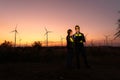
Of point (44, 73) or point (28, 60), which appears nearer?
point (44, 73)

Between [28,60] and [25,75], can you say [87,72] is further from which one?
[28,60]

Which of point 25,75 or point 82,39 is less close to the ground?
point 82,39

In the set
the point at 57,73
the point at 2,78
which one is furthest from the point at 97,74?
the point at 2,78

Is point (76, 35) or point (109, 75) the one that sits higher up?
point (76, 35)

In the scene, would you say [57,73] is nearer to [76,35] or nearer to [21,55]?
[76,35]

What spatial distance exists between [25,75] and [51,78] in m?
1.69

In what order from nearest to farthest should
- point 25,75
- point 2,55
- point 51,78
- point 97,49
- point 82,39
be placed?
point 51,78 → point 25,75 → point 82,39 → point 2,55 → point 97,49

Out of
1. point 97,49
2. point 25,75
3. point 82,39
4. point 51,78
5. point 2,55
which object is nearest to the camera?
point 51,78

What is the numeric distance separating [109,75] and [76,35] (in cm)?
305

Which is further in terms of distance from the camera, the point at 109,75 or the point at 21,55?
the point at 21,55

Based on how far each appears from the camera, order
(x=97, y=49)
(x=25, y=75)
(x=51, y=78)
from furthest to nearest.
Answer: (x=97, y=49), (x=25, y=75), (x=51, y=78)

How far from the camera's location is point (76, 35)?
16438 millimetres

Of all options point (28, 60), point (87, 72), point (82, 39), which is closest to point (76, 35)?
point (82, 39)

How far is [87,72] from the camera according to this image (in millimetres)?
14938
